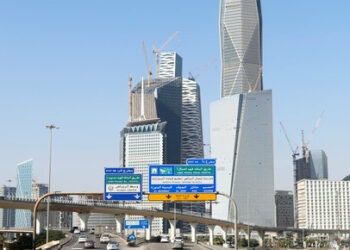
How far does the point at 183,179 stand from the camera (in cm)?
6900

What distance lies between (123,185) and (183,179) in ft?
26.2

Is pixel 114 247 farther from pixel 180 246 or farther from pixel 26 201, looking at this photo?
pixel 26 201

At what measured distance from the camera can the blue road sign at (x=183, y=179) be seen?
225ft

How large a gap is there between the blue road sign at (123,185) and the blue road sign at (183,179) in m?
2.50

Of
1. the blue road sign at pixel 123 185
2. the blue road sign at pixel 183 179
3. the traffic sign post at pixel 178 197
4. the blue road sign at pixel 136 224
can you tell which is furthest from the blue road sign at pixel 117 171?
the blue road sign at pixel 136 224

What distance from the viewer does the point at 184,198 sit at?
6825 cm

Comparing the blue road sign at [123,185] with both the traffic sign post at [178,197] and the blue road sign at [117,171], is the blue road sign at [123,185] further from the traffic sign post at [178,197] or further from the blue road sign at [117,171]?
the traffic sign post at [178,197]

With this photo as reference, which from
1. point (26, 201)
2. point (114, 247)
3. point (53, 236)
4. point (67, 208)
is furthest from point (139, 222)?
point (67, 208)

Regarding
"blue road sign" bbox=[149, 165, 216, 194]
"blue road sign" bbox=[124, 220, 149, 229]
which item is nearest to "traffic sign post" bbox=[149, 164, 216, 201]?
"blue road sign" bbox=[149, 165, 216, 194]

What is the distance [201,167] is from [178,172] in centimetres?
303

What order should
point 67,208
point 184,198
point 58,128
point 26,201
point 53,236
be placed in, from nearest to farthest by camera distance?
point 184,198
point 58,128
point 53,236
point 26,201
point 67,208

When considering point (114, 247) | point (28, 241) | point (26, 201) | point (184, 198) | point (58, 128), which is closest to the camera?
point (184, 198)

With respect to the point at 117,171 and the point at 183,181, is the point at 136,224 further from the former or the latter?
the point at 183,181

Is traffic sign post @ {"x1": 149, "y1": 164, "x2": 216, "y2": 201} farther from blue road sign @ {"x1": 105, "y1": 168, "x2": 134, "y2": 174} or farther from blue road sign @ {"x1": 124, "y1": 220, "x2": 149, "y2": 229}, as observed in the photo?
blue road sign @ {"x1": 124, "y1": 220, "x2": 149, "y2": 229}
